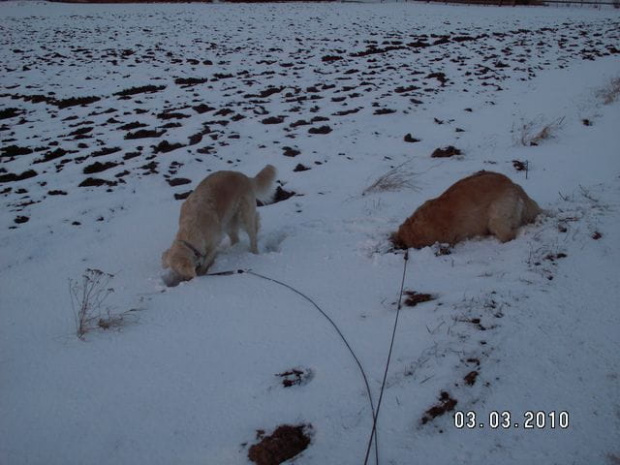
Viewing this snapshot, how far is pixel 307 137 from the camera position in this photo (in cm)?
843

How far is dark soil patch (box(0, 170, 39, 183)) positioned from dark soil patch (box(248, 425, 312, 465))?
6598mm

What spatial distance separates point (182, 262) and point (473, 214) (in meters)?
3.17

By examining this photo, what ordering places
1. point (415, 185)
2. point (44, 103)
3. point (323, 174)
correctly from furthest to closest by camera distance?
point (44, 103)
point (323, 174)
point (415, 185)

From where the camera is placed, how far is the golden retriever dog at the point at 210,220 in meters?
4.19

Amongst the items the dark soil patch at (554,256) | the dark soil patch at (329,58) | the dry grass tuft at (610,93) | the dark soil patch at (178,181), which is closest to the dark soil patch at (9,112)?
the dark soil patch at (178,181)

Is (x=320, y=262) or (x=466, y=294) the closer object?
(x=466, y=294)

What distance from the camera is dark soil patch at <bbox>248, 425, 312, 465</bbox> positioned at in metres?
2.38

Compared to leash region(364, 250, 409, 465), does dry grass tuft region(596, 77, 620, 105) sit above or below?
above

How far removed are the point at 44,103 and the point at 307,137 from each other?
301 inches

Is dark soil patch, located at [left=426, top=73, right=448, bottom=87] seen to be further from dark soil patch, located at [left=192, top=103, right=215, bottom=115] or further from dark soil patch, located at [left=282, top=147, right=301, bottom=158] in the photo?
dark soil patch, located at [left=192, top=103, right=215, bottom=115]

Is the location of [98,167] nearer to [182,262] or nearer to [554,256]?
[182,262]

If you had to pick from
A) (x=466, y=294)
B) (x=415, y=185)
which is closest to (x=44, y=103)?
(x=415, y=185)

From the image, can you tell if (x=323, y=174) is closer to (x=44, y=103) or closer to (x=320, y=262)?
(x=320, y=262)

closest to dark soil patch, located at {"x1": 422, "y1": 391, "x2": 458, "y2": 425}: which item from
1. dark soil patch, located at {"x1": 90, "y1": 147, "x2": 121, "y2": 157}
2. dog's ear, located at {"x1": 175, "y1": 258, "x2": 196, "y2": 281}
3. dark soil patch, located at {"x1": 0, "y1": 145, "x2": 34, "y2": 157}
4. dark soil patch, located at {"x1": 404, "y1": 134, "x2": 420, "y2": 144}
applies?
dog's ear, located at {"x1": 175, "y1": 258, "x2": 196, "y2": 281}
